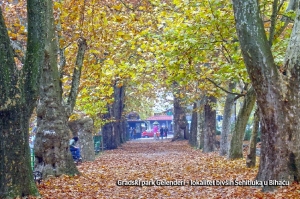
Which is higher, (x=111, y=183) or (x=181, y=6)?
(x=181, y=6)

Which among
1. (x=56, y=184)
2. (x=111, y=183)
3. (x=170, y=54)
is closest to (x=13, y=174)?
(x=56, y=184)

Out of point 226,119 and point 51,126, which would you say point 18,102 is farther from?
point 226,119

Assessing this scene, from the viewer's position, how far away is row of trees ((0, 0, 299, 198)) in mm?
9172

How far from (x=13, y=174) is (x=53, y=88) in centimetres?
506

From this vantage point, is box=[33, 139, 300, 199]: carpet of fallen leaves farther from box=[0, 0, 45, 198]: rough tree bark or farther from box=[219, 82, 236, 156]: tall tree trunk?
box=[219, 82, 236, 156]: tall tree trunk

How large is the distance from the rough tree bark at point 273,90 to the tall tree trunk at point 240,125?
6352mm

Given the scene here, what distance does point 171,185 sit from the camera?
12.0 meters

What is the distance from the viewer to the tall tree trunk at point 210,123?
25.2m

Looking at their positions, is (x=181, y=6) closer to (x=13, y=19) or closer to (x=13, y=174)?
(x=13, y=19)

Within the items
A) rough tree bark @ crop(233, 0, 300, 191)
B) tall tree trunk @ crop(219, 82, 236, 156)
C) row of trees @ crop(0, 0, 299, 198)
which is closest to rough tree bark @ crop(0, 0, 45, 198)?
row of trees @ crop(0, 0, 299, 198)

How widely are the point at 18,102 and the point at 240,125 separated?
1056 centimetres

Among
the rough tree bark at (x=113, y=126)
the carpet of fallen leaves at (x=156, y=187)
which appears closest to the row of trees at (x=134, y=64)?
the carpet of fallen leaves at (x=156, y=187)

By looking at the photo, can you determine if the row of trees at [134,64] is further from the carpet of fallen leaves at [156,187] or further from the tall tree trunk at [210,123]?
the carpet of fallen leaves at [156,187]

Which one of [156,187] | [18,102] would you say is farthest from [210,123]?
[18,102]
